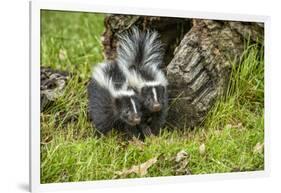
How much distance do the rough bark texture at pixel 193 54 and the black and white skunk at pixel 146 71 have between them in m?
0.05

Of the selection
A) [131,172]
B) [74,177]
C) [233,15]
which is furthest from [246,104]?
[74,177]

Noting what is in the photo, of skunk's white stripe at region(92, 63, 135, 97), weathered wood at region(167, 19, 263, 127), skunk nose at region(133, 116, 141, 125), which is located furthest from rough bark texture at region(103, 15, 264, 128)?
skunk nose at region(133, 116, 141, 125)

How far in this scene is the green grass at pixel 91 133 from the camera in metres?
4.04

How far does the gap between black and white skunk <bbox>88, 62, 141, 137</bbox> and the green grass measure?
0.17 ft

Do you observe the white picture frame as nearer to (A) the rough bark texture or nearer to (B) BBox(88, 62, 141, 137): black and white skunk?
(A) the rough bark texture

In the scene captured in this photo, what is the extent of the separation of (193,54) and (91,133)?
90 centimetres

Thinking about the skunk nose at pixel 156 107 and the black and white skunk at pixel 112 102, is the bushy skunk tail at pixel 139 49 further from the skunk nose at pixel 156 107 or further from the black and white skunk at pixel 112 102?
the skunk nose at pixel 156 107

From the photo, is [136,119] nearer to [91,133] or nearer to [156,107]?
[156,107]

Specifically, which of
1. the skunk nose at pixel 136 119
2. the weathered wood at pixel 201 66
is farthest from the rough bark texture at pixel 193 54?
the skunk nose at pixel 136 119

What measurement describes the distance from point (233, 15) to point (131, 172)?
1309 millimetres

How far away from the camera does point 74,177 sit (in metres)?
4.10

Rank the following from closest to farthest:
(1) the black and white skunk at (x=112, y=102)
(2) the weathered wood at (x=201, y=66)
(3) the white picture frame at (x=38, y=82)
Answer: (3) the white picture frame at (x=38, y=82), (1) the black and white skunk at (x=112, y=102), (2) the weathered wood at (x=201, y=66)

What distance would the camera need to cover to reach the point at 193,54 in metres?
4.50
